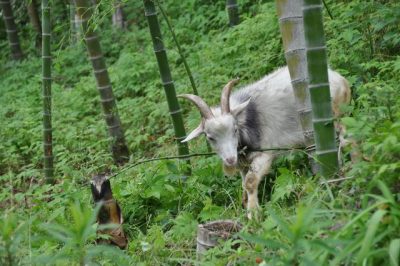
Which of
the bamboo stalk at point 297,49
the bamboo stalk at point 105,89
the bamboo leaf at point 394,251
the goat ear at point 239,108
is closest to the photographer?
the bamboo leaf at point 394,251

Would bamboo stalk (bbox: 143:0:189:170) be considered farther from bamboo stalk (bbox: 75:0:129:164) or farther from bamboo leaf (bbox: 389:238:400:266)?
bamboo leaf (bbox: 389:238:400:266)

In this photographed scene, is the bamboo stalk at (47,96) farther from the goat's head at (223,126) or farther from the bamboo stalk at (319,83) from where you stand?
the bamboo stalk at (319,83)

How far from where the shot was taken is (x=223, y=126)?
5652 mm

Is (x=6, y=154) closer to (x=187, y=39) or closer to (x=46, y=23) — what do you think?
(x=46, y=23)

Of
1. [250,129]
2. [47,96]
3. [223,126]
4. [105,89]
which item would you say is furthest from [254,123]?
[47,96]

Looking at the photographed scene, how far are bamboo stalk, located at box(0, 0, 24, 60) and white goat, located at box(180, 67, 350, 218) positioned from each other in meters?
11.5

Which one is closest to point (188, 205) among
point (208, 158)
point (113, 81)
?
point (208, 158)

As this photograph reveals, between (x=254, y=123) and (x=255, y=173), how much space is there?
58 cm

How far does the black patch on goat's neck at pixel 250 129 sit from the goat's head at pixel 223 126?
124mm

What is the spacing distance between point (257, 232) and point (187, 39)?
9.18 metres

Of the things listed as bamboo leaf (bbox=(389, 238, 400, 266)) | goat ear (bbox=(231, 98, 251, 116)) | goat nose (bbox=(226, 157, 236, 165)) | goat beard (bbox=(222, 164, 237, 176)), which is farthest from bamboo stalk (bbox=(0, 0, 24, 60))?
bamboo leaf (bbox=(389, 238, 400, 266))

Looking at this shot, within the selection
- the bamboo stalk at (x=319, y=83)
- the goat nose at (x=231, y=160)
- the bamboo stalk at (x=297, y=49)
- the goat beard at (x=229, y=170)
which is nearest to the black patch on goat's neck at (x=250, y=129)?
the goat beard at (x=229, y=170)

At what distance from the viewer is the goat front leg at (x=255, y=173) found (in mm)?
5480

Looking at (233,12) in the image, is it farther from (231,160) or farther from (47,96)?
(231,160)
